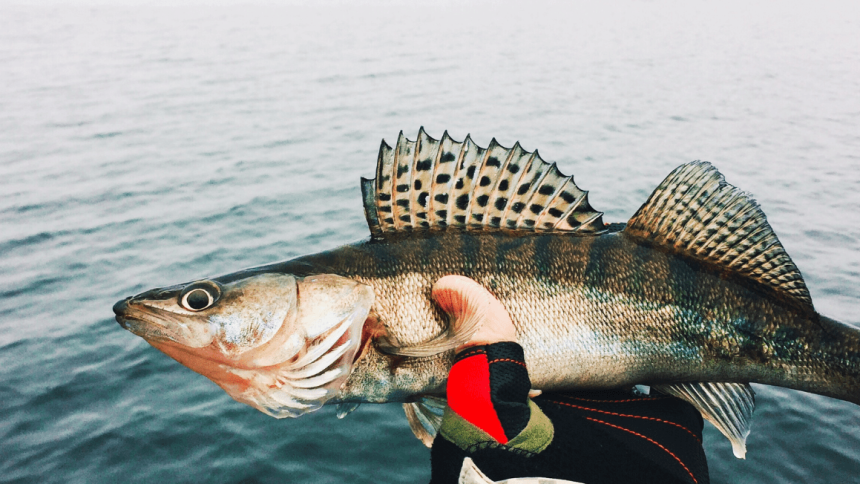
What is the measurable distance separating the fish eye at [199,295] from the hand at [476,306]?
3.17 ft

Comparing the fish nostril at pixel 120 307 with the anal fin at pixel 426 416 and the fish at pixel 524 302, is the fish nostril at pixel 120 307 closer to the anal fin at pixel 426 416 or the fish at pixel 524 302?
the fish at pixel 524 302

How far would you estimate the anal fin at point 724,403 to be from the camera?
287 cm

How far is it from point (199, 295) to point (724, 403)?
8.08 feet

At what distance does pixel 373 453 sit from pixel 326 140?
477 inches

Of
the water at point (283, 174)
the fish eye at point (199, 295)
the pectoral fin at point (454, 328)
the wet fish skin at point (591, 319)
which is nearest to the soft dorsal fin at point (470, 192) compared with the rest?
the wet fish skin at point (591, 319)

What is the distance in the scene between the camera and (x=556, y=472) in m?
2.26

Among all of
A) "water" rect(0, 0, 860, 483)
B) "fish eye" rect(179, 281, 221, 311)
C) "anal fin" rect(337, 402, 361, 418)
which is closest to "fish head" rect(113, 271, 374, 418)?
"fish eye" rect(179, 281, 221, 311)

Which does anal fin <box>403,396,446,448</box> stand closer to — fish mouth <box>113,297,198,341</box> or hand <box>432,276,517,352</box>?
hand <box>432,276,517,352</box>

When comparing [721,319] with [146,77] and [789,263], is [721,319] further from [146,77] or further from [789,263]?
[146,77]

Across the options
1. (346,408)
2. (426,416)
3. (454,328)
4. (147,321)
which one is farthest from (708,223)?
(147,321)

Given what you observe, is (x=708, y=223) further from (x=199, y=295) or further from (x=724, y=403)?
(x=199, y=295)

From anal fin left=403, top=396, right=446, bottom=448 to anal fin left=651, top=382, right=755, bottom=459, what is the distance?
1066 millimetres

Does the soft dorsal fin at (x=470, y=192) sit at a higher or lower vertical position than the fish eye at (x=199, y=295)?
higher

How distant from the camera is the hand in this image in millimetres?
2545
